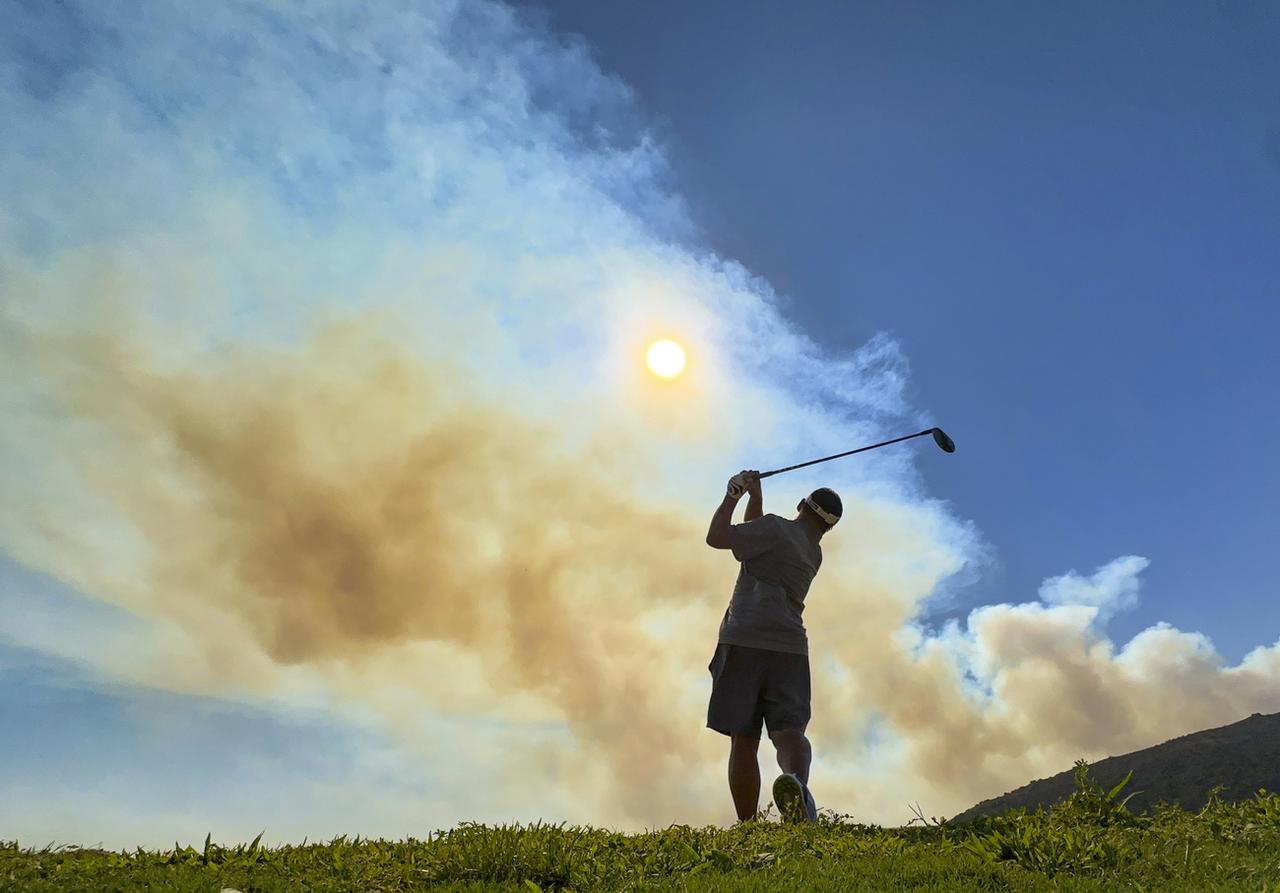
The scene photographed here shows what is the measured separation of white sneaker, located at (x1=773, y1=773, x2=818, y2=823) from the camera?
295 inches

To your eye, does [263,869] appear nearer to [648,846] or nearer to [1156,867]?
[648,846]

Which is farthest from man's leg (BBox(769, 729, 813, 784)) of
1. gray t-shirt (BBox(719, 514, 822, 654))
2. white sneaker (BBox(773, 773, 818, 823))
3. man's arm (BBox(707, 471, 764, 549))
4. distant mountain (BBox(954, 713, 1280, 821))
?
distant mountain (BBox(954, 713, 1280, 821))

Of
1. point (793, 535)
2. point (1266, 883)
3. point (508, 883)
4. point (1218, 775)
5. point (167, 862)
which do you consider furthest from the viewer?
point (1218, 775)

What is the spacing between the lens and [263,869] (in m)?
5.09

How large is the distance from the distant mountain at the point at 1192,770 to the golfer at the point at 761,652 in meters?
4.86

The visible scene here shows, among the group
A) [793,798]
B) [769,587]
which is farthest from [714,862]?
[769,587]

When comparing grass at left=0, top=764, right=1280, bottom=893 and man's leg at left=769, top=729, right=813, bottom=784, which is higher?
man's leg at left=769, top=729, right=813, bottom=784

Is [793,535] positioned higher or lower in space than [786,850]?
higher

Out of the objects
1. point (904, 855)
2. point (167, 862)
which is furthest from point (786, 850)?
point (167, 862)

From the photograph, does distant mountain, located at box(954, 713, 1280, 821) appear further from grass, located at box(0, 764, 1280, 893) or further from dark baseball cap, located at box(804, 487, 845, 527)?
grass, located at box(0, 764, 1280, 893)

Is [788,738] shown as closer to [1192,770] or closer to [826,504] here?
[826,504]

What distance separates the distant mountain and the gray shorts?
481 centimetres

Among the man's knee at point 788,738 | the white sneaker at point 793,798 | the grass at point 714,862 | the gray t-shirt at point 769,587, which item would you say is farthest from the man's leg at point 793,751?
the grass at point 714,862

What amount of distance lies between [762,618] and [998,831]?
3196 millimetres
